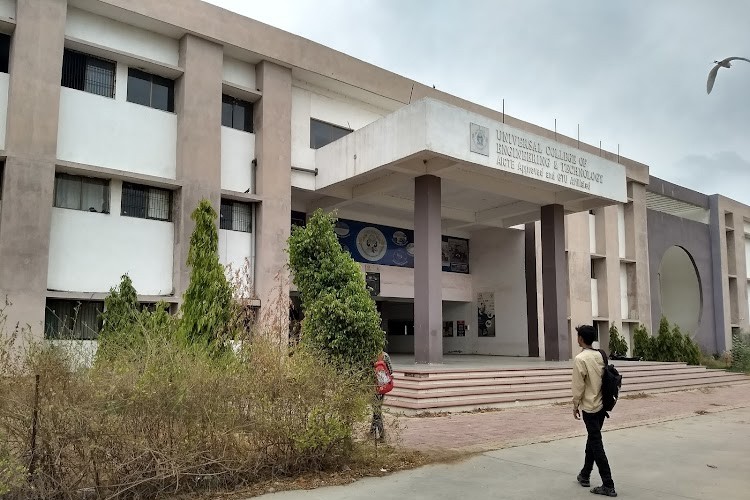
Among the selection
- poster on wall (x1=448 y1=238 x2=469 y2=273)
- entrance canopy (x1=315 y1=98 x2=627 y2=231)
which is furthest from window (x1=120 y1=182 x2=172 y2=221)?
poster on wall (x1=448 y1=238 x2=469 y2=273)

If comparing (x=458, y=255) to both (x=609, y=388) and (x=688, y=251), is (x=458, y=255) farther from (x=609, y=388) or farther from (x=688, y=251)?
(x=609, y=388)

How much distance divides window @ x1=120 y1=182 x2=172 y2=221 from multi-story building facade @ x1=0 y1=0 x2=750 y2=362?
37mm

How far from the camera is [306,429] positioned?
6449mm

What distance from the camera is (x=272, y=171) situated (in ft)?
57.1

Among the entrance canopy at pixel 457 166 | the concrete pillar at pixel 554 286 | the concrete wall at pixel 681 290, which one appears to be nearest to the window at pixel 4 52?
the entrance canopy at pixel 457 166

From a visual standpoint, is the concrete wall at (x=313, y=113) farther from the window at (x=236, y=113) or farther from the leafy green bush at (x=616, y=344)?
the leafy green bush at (x=616, y=344)

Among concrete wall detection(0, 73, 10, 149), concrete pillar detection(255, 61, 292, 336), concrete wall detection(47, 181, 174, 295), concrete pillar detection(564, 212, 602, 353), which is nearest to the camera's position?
concrete wall detection(0, 73, 10, 149)

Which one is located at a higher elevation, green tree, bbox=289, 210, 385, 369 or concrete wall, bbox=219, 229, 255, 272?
concrete wall, bbox=219, 229, 255, 272

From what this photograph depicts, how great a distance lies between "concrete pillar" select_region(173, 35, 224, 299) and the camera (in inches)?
614

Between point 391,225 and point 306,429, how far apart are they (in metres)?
17.1

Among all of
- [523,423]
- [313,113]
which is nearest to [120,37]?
[313,113]

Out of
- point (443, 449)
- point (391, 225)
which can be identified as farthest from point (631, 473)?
point (391, 225)

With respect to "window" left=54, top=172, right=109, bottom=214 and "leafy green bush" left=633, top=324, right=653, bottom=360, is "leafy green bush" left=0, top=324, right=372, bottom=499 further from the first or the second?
"leafy green bush" left=633, top=324, right=653, bottom=360

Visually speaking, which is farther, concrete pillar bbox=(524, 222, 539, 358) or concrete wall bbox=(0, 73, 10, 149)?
concrete pillar bbox=(524, 222, 539, 358)
